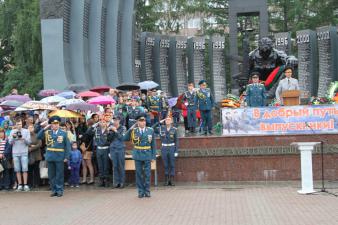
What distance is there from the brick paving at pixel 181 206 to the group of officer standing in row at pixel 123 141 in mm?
479

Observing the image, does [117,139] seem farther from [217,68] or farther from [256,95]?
[217,68]

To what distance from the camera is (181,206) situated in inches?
401

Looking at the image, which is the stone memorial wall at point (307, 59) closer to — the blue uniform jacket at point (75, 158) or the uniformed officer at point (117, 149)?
the uniformed officer at point (117, 149)

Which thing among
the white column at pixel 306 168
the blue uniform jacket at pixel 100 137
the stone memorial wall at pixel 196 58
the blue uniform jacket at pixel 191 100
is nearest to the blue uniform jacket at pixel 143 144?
the blue uniform jacket at pixel 100 137

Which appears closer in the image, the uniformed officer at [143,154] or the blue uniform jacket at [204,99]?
the uniformed officer at [143,154]

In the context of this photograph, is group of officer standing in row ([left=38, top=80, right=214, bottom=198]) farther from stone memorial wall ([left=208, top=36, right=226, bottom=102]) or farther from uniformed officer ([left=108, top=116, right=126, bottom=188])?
stone memorial wall ([left=208, top=36, right=226, bottom=102])

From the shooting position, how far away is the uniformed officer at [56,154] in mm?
12117

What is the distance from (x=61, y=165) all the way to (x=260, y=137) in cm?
465

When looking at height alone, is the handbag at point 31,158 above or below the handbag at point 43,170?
above

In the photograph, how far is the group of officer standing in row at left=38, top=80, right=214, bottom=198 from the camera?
1157 cm

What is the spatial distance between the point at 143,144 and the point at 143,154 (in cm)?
21

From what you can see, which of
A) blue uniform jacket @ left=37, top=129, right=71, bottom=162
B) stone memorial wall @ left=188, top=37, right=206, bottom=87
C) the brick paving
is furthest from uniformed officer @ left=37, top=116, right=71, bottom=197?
stone memorial wall @ left=188, top=37, right=206, bottom=87

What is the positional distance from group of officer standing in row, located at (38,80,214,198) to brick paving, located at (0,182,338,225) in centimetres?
48

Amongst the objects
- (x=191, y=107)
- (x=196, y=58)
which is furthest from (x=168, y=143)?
(x=196, y=58)
